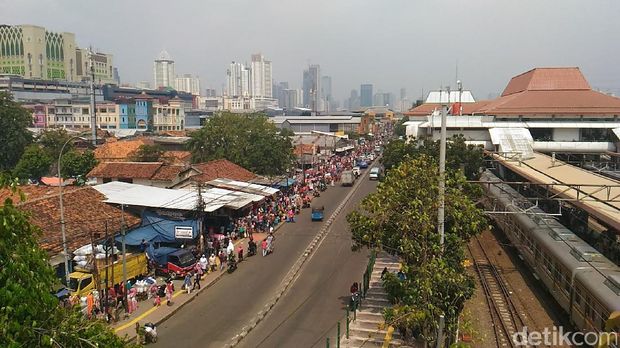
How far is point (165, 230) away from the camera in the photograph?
909 inches

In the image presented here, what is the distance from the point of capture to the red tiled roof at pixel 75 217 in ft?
63.2

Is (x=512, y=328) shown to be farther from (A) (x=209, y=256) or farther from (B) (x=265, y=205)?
(B) (x=265, y=205)

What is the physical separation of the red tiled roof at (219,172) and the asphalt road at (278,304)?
28.4ft

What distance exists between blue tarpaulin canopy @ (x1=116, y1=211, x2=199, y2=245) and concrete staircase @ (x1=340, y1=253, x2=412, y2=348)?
8.19m

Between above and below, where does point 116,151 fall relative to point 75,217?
above

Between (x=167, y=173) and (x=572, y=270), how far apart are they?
23.3 meters

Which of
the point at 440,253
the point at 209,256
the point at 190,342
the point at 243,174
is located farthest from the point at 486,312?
the point at 243,174

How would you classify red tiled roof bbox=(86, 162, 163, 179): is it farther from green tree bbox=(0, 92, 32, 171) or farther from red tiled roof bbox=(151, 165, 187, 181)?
green tree bbox=(0, 92, 32, 171)

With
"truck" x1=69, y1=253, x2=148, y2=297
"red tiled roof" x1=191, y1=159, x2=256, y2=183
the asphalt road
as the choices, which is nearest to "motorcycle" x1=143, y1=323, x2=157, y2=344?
the asphalt road

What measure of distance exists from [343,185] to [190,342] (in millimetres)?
34597

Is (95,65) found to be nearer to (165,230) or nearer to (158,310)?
(165,230)

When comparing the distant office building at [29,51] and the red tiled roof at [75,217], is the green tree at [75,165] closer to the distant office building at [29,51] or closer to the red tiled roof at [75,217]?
the red tiled roof at [75,217]

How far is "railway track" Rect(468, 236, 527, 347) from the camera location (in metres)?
15.2

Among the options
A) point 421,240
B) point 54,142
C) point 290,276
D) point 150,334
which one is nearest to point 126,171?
point 290,276
